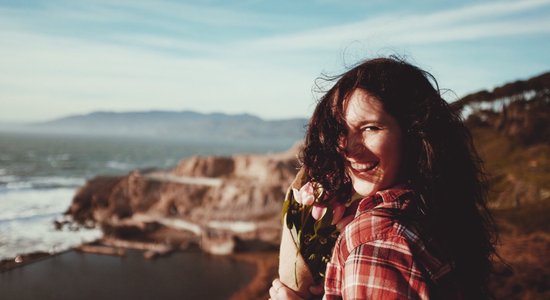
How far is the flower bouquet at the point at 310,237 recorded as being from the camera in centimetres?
157

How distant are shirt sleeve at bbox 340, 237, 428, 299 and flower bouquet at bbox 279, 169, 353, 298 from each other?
401 mm

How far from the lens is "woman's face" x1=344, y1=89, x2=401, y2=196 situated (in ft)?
4.49

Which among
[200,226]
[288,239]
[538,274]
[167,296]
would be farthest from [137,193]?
[288,239]

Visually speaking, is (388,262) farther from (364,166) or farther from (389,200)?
(364,166)

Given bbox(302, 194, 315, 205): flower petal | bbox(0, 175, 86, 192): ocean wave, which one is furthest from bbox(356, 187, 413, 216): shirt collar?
bbox(0, 175, 86, 192): ocean wave

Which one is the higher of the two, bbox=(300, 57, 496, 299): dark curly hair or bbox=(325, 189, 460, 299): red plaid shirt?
bbox=(300, 57, 496, 299): dark curly hair

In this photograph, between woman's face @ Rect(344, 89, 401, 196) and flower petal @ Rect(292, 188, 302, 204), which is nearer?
woman's face @ Rect(344, 89, 401, 196)

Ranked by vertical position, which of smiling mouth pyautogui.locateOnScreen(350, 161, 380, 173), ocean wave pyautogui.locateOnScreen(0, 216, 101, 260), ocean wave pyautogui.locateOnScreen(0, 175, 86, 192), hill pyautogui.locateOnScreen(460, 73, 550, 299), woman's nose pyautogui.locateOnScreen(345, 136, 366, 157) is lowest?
ocean wave pyautogui.locateOnScreen(0, 175, 86, 192)

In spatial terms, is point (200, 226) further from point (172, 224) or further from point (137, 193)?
point (137, 193)

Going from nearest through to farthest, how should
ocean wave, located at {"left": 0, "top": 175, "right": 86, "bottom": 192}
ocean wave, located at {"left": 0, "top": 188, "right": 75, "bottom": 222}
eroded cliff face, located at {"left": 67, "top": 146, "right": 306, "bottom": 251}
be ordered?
eroded cliff face, located at {"left": 67, "top": 146, "right": 306, "bottom": 251}, ocean wave, located at {"left": 0, "top": 188, "right": 75, "bottom": 222}, ocean wave, located at {"left": 0, "top": 175, "right": 86, "bottom": 192}

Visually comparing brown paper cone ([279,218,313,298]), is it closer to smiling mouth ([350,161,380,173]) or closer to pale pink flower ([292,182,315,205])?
pale pink flower ([292,182,315,205])

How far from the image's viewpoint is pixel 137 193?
29.2 meters

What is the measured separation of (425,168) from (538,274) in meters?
10.6

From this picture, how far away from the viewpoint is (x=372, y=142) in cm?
137
